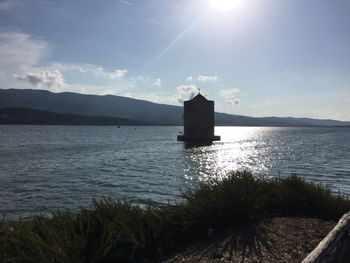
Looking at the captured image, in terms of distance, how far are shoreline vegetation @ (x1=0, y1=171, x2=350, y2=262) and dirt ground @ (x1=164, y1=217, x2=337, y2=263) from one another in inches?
0.7

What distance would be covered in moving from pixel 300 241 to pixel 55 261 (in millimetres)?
3935

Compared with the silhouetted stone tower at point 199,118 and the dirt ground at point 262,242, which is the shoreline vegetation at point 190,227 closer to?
the dirt ground at point 262,242

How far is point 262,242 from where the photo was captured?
6648 mm

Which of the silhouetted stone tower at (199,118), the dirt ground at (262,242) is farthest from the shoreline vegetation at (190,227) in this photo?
the silhouetted stone tower at (199,118)

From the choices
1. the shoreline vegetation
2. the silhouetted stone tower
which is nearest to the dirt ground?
the shoreline vegetation

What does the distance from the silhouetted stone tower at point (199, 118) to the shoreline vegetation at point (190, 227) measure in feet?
193

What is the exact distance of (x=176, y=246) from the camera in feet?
22.8

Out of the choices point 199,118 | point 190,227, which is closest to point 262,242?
point 190,227

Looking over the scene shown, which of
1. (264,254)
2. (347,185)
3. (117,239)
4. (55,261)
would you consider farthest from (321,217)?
(347,185)

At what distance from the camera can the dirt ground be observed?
19.9ft

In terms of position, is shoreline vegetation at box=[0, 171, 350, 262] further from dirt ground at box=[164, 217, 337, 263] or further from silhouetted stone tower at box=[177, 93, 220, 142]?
silhouetted stone tower at box=[177, 93, 220, 142]

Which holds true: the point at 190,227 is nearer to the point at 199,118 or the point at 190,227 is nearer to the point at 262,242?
the point at 262,242

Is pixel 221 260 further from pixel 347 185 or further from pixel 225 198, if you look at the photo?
pixel 347 185

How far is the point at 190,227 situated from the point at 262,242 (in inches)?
57.2
